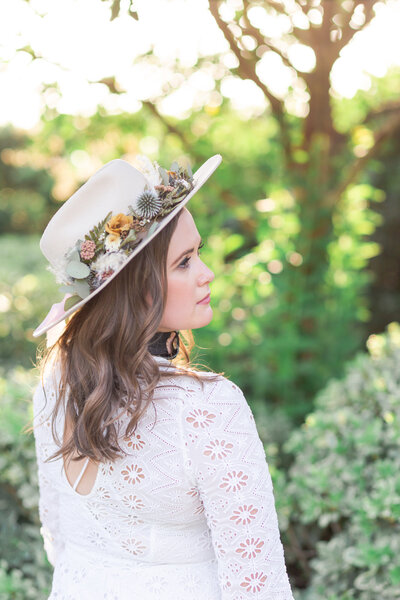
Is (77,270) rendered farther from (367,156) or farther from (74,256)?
(367,156)

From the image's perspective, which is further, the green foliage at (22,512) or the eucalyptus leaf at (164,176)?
the green foliage at (22,512)

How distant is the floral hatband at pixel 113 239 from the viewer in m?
1.40

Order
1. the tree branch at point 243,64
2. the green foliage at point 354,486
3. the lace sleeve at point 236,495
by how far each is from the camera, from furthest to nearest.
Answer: the tree branch at point 243,64, the green foliage at point 354,486, the lace sleeve at point 236,495

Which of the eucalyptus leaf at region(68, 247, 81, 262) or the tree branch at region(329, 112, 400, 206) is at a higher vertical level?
the eucalyptus leaf at region(68, 247, 81, 262)

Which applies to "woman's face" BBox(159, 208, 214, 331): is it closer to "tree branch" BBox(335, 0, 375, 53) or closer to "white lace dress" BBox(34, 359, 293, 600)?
"white lace dress" BBox(34, 359, 293, 600)

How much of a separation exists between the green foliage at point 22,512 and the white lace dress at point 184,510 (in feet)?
3.93

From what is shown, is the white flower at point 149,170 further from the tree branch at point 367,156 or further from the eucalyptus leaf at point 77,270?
the tree branch at point 367,156

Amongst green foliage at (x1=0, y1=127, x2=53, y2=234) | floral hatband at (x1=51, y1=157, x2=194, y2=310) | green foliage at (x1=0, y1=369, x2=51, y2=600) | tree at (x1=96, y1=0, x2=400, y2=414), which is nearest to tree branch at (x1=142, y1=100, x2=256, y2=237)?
tree at (x1=96, y1=0, x2=400, y2=414)

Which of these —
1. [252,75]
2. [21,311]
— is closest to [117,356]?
[252,75]

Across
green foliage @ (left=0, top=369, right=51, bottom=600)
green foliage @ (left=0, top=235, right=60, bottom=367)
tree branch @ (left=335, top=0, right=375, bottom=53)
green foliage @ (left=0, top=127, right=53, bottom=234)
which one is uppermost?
tree branch @ (left=335, top=0, right=375, bottom=53)

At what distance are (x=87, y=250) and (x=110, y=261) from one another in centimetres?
9

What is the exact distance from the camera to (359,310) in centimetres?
439

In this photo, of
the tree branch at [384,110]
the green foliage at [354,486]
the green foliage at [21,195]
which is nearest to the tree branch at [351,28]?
the tree branch at [384,110]

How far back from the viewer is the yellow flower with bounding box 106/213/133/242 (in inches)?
55.4
